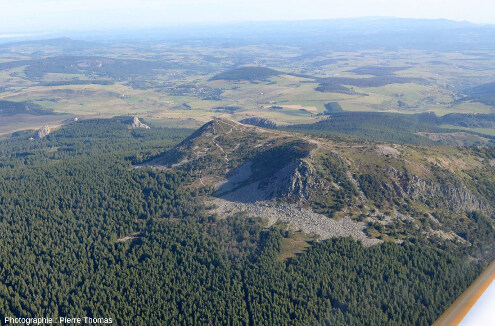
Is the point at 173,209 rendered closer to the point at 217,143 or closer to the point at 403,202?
the point at 217,143

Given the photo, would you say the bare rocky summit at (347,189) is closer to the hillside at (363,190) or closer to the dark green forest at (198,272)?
the hillside at (363,190)

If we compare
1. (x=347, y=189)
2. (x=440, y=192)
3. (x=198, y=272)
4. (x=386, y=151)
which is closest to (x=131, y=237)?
(x=198, y=272)

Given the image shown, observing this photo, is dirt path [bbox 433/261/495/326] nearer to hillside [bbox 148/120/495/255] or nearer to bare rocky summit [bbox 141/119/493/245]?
hillside [bbox 148/120/495/255]

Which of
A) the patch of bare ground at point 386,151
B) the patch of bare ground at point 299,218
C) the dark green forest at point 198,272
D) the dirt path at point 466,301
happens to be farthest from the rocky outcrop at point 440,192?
the dirt path at point 466,301

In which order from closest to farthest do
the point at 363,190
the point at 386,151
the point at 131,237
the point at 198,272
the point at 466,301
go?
the point at 466,301 → the point at 198,272 → the point at 131,237 → the point at 363,190 → the point at 386,151

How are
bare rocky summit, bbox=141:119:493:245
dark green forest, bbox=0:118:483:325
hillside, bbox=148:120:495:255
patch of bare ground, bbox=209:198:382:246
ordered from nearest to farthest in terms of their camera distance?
dark green forest, bbox=0:118:483:325
patch of bare ground, bbox=209:198:382:246
hillside, bbox=148:120:495:255
bare rocky summit, bbox=141:119:493:245

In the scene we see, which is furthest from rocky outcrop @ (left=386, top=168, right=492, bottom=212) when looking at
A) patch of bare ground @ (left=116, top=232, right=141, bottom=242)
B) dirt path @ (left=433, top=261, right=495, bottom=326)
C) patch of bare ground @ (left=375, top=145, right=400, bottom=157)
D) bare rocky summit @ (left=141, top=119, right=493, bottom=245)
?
patch of bare ground @ (left=116, top=232, right=141, bottom=242)

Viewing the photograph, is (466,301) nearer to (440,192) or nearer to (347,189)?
(347,189)
